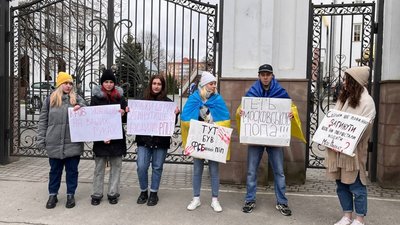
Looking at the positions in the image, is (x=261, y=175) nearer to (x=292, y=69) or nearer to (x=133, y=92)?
(x=292, y=69)

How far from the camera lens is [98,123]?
5293mm

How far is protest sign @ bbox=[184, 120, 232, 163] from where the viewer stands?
507 cm

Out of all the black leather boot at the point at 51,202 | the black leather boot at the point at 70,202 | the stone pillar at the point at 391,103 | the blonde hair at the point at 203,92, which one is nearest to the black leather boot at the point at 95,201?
the black leather boot at the point at 70,202

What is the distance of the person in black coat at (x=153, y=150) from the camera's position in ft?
17.6

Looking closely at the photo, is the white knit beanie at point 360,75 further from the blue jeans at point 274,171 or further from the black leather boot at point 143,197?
the black leather boot at point 143,197

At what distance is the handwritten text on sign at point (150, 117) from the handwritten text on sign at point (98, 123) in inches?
7.4

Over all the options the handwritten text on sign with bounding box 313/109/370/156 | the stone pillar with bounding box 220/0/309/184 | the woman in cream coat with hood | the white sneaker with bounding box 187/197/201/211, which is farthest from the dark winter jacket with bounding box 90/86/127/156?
the woman in cream coat with hood

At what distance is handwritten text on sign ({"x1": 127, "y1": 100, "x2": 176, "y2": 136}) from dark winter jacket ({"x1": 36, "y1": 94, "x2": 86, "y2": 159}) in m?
0.79

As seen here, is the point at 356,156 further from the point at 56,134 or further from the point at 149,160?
the point at 56,134

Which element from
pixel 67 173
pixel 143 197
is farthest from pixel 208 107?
pixel 67 173

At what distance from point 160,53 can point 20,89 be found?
301 cm

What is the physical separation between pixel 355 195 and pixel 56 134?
371 centimetres

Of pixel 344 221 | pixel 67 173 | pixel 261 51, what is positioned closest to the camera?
pixel 344 221

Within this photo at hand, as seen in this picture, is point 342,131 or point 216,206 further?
point 216,206
